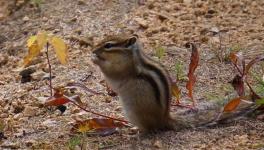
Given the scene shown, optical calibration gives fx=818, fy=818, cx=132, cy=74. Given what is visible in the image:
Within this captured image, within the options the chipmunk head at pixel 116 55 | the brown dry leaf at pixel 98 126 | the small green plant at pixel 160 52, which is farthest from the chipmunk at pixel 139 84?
the small green plant at pixel 160 52

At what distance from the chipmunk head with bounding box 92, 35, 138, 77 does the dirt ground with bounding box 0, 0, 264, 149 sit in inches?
17.0

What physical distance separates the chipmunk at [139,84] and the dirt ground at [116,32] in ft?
0.31

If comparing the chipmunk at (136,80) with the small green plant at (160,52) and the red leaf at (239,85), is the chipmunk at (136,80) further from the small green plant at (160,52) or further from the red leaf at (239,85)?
the small green plant at (160,52)

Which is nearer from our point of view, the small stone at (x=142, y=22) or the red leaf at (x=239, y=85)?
the red leaf at (x=239, y=85)

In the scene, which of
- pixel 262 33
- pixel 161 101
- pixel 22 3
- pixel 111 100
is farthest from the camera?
pixel 22 3

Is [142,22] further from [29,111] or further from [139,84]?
[139,84]

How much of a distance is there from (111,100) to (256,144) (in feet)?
4.72

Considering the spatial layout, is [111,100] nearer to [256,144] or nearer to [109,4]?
[256,144]

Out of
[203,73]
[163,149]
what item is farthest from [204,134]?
[203,73]

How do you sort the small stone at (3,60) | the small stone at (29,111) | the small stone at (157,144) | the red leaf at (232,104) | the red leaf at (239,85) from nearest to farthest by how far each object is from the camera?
the small stone at (157,144)
the red leaf at (232,104)
the red leaf at (239,85)
the small stone at (29,111)
the small stone at (3,60)

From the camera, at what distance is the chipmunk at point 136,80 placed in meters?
5.06

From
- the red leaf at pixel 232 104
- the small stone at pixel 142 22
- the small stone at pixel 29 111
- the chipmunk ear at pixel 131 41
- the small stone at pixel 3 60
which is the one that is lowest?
the small stone at pixel 29 111

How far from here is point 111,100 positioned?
5.86m

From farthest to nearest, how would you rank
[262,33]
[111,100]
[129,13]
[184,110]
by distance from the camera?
[129,13] < [262,33] < [111,100] < [184,110]
